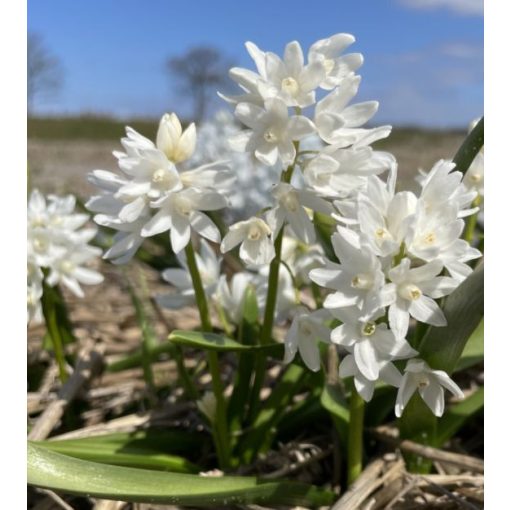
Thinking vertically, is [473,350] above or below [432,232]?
below

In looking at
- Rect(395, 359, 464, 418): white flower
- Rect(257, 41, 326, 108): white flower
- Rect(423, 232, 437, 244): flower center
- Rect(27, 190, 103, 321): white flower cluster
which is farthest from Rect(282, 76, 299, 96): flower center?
Answer: Rect(27, 190, 103, 321): white flower cluster

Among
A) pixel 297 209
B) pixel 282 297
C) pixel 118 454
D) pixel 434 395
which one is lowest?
pixel 118 454

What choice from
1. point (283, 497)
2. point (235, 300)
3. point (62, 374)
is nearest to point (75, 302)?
point (62, 374)

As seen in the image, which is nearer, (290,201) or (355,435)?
(290,201)

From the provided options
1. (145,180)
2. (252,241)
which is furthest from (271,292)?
(145,180)

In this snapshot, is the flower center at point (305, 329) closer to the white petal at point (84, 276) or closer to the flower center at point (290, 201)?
the flower center at point (290, 201)

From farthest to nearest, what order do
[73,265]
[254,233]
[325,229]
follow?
[73,265]
[325,229]
[254,233]

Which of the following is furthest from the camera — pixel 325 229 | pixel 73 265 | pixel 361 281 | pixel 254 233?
pixel 73 265

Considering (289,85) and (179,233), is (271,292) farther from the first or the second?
(289,85)
